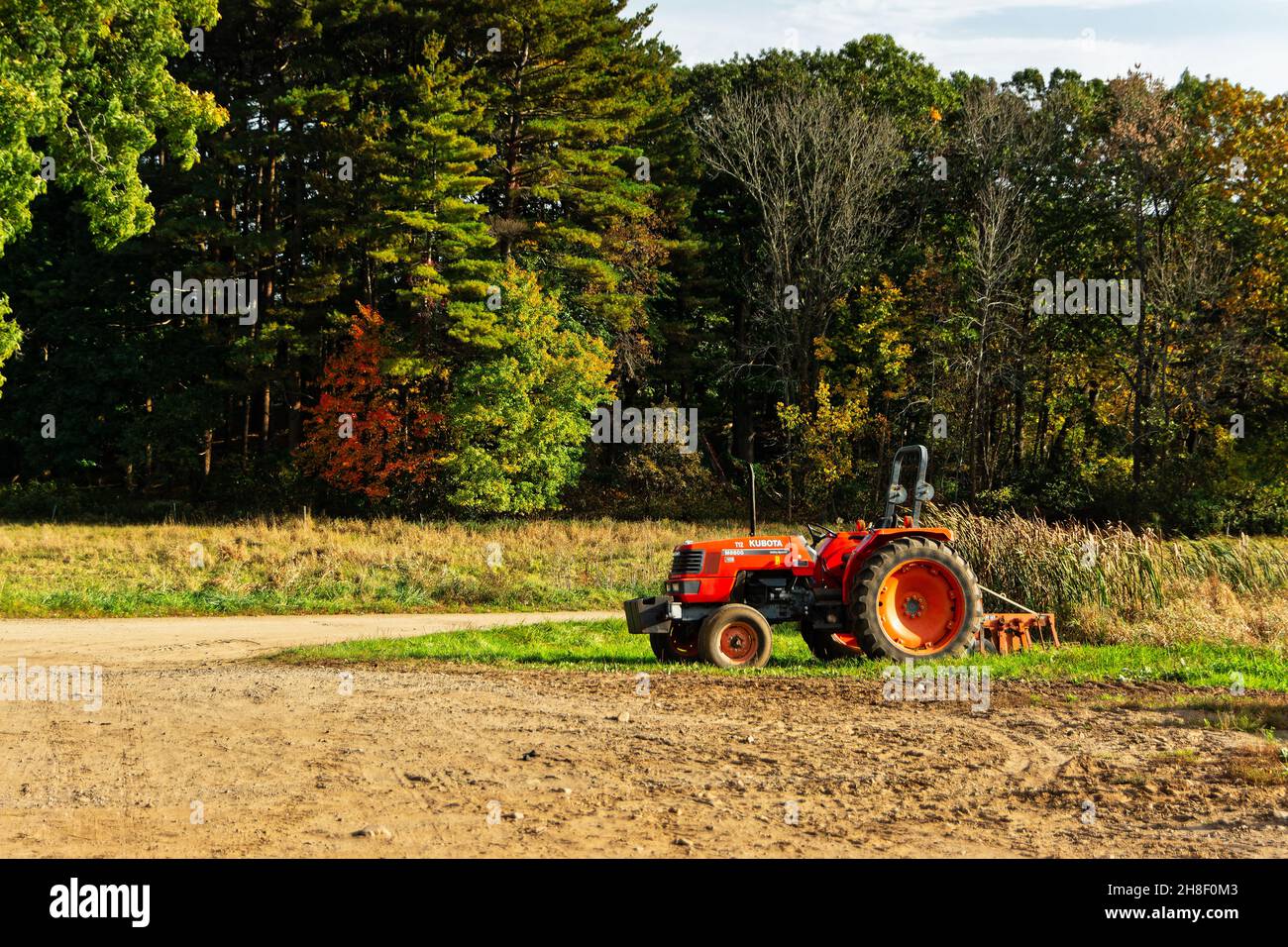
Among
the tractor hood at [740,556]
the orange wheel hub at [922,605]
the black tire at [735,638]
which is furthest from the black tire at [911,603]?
the black tire at [735,638]

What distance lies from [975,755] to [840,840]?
2.55 meters

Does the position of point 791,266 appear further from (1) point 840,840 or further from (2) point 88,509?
(1) point 840,840

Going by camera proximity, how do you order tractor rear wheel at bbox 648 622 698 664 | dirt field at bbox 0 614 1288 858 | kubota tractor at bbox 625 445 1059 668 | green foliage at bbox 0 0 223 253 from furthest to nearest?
green foliage at bbox 0 0 223 253
tractor rear wheel at bbox 648 622 698 664
kubota tractor at bbox 625 445 1059 668
dirt field at bbox 0 614 1288 858

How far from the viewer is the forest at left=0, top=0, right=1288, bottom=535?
131ft

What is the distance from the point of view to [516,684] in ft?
42.5

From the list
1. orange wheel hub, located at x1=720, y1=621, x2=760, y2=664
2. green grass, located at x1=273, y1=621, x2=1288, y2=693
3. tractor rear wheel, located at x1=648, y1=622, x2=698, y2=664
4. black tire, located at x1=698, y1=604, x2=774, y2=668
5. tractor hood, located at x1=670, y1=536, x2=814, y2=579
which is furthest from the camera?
tractor rear wheel, located at x1=648, y1=622, x2=698, y2=664

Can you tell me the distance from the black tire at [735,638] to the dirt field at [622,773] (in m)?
0.71

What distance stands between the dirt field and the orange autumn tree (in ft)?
90.1

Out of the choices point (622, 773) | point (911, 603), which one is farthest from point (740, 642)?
point (622, 773)

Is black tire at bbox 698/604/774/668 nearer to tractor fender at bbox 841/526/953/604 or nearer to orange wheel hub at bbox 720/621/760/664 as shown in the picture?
orange wheel hub at bbox 720/621/760/664

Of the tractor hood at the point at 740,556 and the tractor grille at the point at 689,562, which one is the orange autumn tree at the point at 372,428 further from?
the tractor hood at the point at 740,556

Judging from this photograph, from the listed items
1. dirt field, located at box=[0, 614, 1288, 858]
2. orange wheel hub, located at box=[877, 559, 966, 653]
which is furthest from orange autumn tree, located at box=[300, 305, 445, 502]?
orange wheel hub, located at box=[877, 559, 966, 653]

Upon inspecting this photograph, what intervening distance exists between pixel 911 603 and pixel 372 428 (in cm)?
2950

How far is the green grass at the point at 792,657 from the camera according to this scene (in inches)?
505
